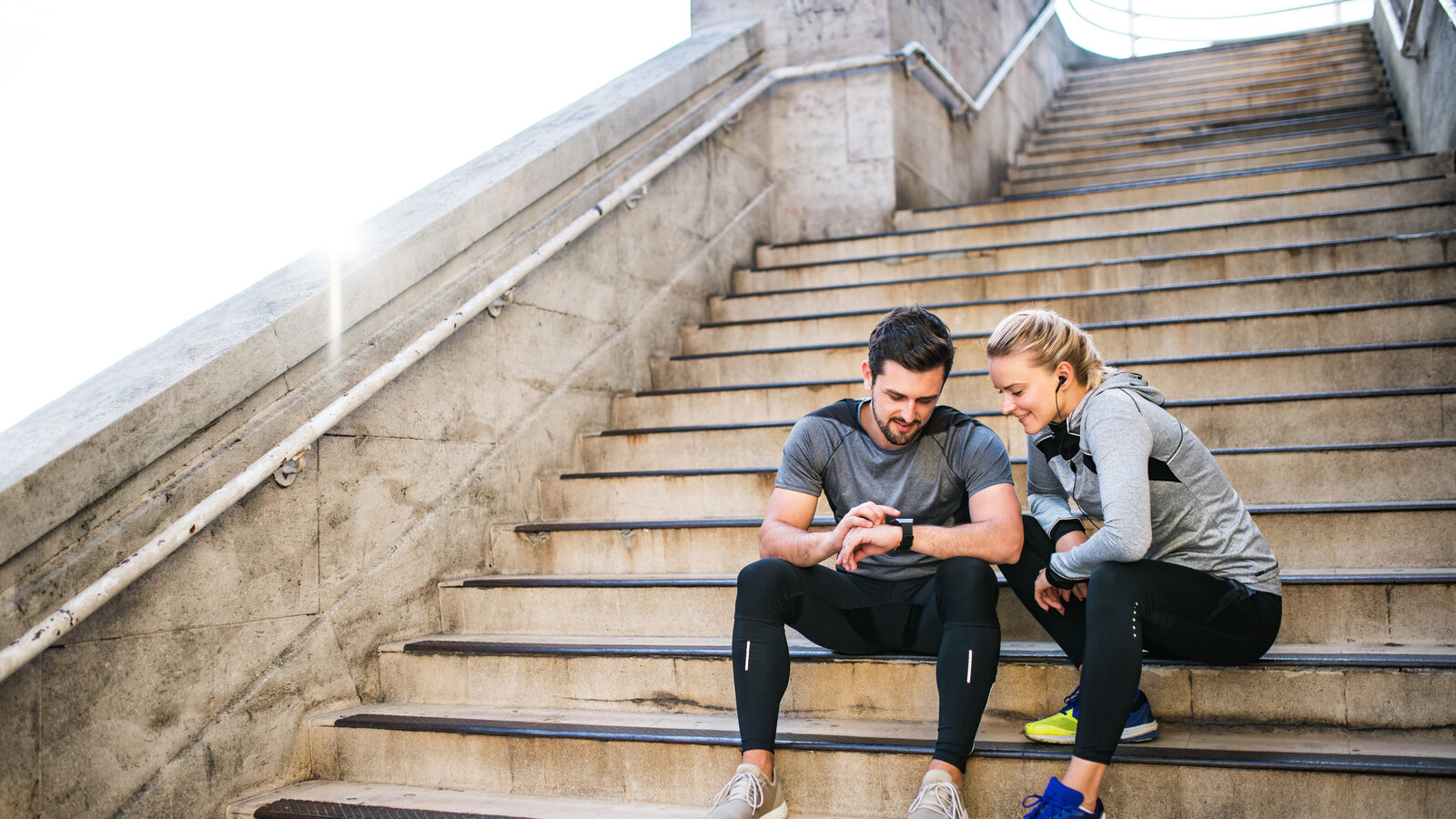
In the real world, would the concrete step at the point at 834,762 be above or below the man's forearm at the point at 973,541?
below

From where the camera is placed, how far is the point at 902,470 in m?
2.44

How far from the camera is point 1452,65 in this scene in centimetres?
450

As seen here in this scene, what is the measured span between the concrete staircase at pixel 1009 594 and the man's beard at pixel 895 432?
0.53 metres

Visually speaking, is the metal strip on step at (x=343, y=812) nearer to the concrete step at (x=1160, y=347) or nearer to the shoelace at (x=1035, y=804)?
the shoelace at (x=1035, y=804)

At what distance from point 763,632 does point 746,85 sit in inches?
155

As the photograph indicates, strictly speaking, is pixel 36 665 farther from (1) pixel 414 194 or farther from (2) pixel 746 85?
(2) pixel 746 85

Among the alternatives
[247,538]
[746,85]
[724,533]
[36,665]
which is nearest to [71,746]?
[36,665]

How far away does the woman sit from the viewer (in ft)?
6.23

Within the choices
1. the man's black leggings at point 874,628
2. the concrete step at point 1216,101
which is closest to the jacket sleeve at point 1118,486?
the man's black leggings at point 874,628

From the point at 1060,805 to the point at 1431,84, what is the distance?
5.04 metres

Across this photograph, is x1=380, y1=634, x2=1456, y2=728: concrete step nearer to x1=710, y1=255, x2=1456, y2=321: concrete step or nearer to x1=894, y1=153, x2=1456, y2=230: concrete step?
x1=710, y1=255, x2=1456, y2=321: concrete step

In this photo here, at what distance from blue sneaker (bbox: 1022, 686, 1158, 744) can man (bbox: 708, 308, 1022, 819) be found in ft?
0.48

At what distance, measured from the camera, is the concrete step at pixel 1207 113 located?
22.7ft

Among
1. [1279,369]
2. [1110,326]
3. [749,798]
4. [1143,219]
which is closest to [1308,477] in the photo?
[1279,369]
